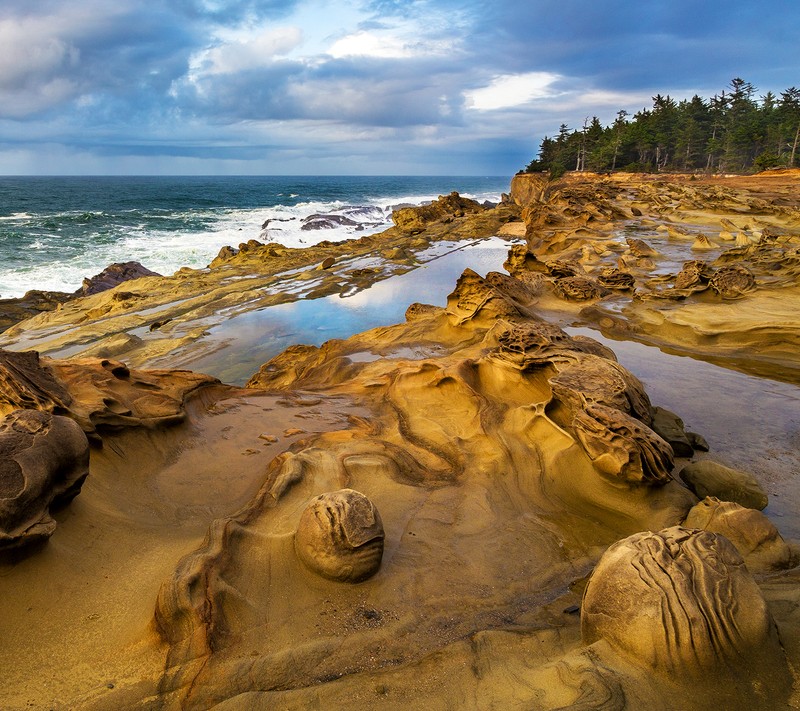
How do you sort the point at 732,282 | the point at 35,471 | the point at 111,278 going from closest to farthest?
the point at 35,471, the point at 732,282, the point at 111,278

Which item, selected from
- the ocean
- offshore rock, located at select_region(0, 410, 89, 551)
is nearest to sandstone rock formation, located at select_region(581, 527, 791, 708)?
offshore rock, located at select_region(0, 410, 89, 551)

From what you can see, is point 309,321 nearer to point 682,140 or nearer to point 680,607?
point 680,607

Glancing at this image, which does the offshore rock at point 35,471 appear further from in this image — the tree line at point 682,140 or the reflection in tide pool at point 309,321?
the tree line at point 682,140

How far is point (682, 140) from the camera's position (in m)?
45.8

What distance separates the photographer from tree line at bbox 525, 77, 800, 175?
43.6 meters

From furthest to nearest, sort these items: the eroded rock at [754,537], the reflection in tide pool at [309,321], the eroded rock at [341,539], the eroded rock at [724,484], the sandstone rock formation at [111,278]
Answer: the sandstone rock formation at [111,278] < the reflection in tide pool at [309,321] < the eroded rock at [724,484] < the eroded rock at [754,537] < the eroded rock at [341,539]

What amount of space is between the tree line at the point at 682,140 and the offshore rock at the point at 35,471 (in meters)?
45.8

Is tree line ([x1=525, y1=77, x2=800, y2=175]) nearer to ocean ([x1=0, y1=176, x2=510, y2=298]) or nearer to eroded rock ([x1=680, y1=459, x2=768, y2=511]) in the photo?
ocean ([x1=0, y1=176, x2=510, y2=298])

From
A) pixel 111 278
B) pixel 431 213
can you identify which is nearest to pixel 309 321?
pixel 111 278

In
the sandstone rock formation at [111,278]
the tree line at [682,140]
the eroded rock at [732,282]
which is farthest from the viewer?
the tree line at [682,140]

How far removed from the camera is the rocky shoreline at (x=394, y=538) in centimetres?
212

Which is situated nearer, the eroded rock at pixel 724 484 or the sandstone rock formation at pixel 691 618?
the sandstone rock formation at pixel 691 618

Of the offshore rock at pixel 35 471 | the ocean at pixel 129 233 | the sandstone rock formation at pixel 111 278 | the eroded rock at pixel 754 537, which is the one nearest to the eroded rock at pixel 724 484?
the eroded rock at pixel 754 537

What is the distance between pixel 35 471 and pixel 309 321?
Result: 7.74 metres
